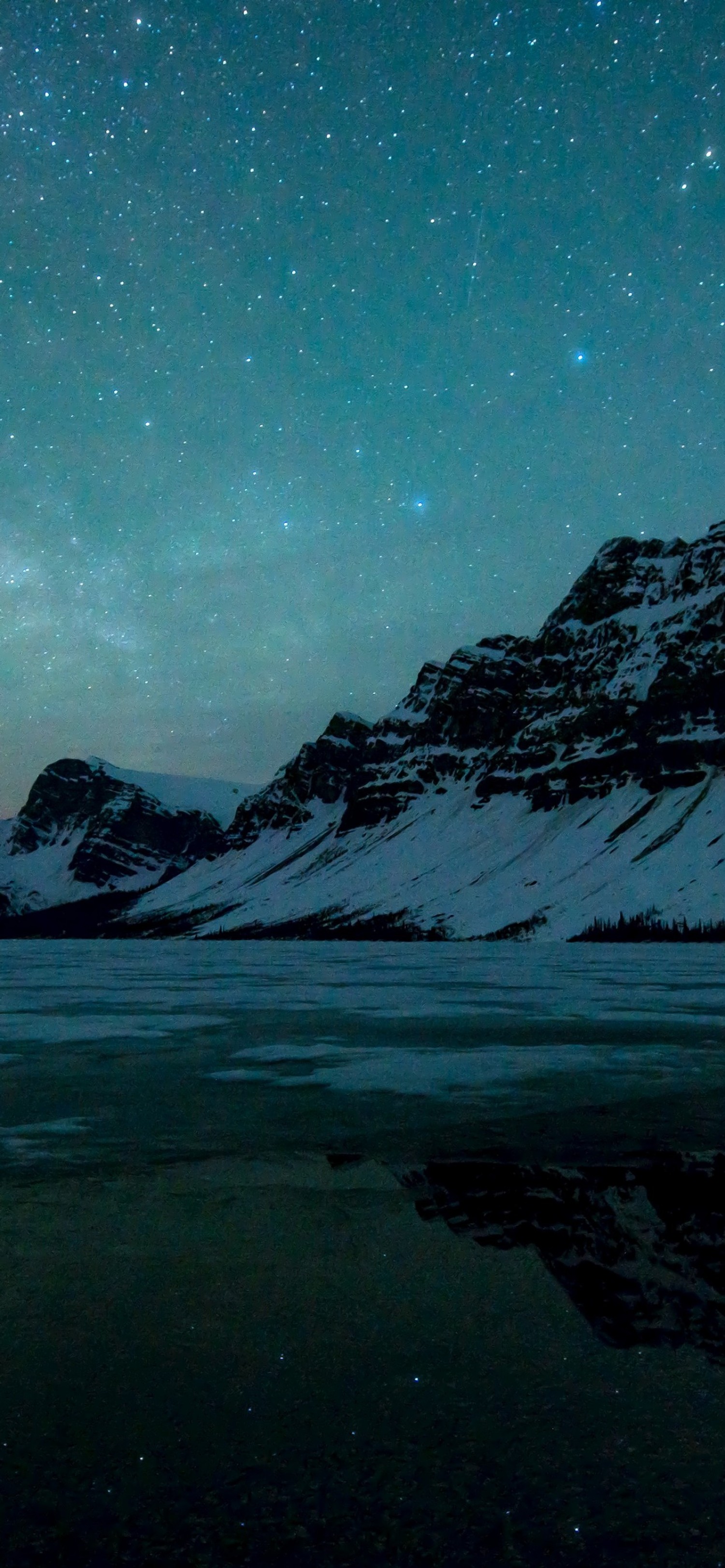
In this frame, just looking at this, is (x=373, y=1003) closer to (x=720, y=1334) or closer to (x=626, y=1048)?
(x=626, y=1048)

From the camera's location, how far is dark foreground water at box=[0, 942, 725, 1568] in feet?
12.0

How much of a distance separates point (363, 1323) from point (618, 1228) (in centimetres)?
261

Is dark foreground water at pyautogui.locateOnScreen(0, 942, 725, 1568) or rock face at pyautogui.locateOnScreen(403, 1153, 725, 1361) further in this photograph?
rock face at pyautogui.locateOnScreen(403, 1153, 725, 1361)

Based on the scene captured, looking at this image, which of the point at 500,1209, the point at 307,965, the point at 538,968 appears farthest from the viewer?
the point at 307,965

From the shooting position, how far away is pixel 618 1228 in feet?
24.1

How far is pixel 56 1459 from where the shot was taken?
4.10 meters

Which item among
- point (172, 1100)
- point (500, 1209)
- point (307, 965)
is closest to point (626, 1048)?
point (172, 1100)

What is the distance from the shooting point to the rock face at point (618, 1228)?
5.76 metres

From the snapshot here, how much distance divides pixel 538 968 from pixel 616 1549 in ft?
214

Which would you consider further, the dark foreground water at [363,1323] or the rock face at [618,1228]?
the rock face at [618,1228]

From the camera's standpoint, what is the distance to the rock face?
18.9 ft

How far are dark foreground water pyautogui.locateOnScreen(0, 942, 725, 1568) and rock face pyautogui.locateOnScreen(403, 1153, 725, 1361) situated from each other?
0.11ft

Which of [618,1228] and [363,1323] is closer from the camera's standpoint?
[363,1323]

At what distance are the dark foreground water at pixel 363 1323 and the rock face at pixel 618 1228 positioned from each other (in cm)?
3
